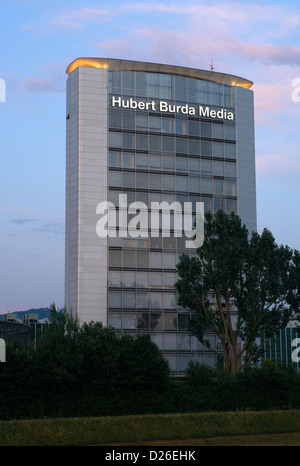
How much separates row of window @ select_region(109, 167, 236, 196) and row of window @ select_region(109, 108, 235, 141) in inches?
294

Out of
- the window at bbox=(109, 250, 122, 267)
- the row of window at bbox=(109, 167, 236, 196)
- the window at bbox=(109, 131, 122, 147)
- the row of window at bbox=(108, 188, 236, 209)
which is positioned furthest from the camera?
the window at bbox=(109, 131, 122, 147)

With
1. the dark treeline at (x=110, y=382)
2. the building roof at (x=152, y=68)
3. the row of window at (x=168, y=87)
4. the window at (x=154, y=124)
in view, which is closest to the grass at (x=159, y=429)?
the dark treeline at (x=110, y=382)

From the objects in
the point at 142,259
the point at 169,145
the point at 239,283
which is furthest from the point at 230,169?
the point at 239,283

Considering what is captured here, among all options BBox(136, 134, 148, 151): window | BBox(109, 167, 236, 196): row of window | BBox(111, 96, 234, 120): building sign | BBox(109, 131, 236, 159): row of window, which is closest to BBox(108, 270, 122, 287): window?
BBox(109, 167, 236, 196): row of window

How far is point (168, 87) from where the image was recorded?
121625 millimetres

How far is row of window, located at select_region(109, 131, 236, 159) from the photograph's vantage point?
117781 mm

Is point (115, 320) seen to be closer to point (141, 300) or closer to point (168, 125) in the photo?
point (141, 300)

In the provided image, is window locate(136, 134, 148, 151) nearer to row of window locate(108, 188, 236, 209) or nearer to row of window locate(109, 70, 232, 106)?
row of window locate(109, 70, 232, 106)

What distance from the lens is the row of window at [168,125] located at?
388ft

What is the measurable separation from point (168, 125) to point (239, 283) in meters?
41.1

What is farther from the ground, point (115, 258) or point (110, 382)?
point (115, 258)

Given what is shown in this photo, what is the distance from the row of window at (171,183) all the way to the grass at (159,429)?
195 feet
